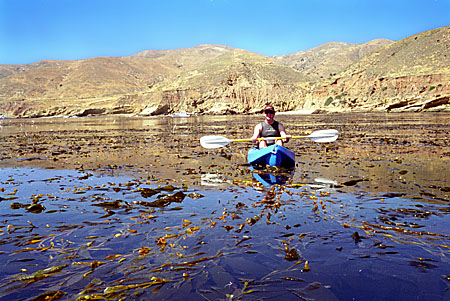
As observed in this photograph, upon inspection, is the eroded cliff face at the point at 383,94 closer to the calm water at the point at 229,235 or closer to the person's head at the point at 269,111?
the person's head at the point at 269,111

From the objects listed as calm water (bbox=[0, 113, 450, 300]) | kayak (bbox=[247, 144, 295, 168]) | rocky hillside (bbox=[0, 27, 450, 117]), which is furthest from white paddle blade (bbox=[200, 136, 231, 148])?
rocky hillside (bbox=[0, 27, 450, 117])

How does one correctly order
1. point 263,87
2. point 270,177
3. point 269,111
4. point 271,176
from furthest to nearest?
point 263,87 → point 269,111 → point 271,176 → point 270,177

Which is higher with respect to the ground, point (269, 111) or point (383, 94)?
point (383, 94)

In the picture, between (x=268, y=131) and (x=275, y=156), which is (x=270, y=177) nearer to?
(x=275, y=156)

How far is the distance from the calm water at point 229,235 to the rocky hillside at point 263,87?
57.7 m

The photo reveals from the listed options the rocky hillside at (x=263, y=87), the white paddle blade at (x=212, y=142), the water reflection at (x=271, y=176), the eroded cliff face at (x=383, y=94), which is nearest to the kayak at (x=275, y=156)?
the water reflection at (x=271, y=176)

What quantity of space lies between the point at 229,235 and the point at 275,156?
569cm

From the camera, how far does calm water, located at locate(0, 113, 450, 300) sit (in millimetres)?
3410

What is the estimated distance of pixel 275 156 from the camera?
10.2 meters

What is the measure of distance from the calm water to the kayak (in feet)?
2.38

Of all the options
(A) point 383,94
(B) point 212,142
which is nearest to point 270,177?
(B) point 212,142

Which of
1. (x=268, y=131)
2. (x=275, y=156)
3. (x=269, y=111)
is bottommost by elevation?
(x=275, y=156)

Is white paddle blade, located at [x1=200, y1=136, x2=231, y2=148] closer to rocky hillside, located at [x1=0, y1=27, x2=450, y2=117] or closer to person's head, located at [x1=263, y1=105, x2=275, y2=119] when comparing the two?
person's head, located at [x1=263, y1=105, x2=275, y2=119]

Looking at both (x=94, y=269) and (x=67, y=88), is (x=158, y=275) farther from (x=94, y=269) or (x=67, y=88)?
(x=67, y=88)
